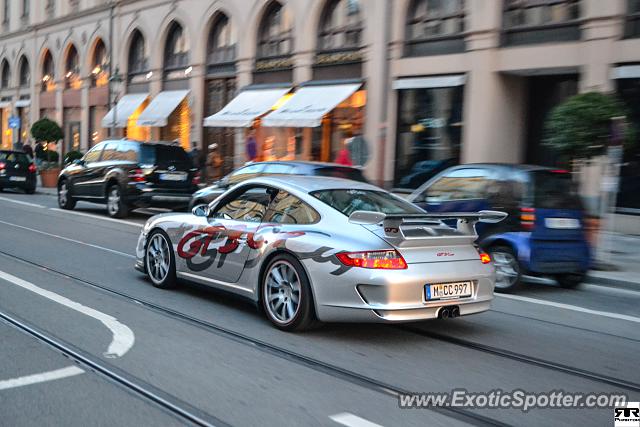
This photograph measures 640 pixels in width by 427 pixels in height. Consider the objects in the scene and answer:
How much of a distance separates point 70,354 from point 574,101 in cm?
962

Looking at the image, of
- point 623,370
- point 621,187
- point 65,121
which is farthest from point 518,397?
point 65,121

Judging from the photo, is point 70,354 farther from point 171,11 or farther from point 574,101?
point 171,11

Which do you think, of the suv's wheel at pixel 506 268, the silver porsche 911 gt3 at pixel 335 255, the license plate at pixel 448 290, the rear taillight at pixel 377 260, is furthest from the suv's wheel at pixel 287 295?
the suv's wheel at pixel 506 268

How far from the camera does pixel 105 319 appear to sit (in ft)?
21.6

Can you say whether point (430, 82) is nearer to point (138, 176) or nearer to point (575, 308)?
point (138, 176)

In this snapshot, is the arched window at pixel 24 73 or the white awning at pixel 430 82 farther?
the arched window at pixel 24 73

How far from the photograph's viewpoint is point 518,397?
4.75 metres

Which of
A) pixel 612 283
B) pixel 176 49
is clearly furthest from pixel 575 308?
pixel 176 49

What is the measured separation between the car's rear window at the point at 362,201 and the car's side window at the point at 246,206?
24.3 inches

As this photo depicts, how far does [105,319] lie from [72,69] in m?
37.7

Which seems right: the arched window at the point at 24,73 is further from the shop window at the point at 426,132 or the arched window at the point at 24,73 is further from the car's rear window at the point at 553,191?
the car's rear window at the point at 553,191

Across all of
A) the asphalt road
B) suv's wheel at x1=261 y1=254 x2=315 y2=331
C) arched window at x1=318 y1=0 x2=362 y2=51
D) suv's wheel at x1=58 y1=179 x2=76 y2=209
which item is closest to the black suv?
suv's wheel at x1=58 y1=179 x2=76 y2=209

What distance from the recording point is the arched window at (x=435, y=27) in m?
19.8

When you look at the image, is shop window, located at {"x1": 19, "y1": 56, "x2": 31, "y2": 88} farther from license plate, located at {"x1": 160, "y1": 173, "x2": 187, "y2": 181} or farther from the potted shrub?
license plate, located at {"x1": 160, "y1": 173, "x2": 187, "y2": 181}
